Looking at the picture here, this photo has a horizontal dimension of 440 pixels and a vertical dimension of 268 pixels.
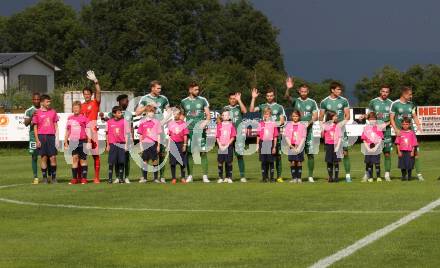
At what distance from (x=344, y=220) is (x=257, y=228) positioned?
1402mm

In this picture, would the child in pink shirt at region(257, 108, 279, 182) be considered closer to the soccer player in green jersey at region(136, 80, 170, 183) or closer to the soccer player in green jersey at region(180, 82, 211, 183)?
the soccer player in green jersey at region(180, 82, 211, 183)

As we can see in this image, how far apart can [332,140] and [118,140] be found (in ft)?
15.0

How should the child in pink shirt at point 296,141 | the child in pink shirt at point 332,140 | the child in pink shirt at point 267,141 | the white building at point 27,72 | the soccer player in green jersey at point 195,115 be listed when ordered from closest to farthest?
the child in pink shirt at point 332,140 → the child in pink shirt at point 296,141 → the child in pink shirt at point 267,141 → the soccer player in green jersey at point 195,115 → the white building at point 27,72

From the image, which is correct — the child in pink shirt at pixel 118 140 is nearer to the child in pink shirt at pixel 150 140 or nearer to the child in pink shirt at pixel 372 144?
the child in pink shirt at pixel 150 140

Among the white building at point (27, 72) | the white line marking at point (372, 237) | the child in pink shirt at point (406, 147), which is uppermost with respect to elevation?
the white building at point (27, 72)

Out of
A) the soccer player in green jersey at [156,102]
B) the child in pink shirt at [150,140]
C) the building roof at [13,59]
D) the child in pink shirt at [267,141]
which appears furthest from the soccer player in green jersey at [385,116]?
the building roof at [13,59]

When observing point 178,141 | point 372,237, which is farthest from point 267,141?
point 372,237

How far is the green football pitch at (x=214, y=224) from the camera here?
1134cm

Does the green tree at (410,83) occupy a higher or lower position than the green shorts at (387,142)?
higher

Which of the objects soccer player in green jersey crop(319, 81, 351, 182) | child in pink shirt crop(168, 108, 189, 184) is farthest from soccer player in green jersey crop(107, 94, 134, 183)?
soccer player in green jersey crop(319, 81, 351, 182)

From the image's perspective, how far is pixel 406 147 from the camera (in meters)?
22.1

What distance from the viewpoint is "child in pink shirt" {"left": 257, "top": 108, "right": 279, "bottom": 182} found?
22.3 m

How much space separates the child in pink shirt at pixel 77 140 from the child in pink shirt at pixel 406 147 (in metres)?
6.66

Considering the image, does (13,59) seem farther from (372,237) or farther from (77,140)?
(372,237)
